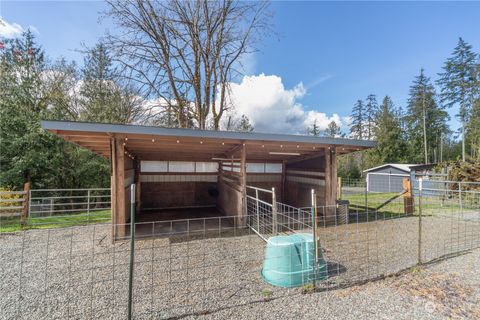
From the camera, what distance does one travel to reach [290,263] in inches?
106

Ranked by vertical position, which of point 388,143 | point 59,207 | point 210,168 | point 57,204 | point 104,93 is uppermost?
point 104,93

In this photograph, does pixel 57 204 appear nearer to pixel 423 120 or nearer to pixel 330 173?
pixel 330 173

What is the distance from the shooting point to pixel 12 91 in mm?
9125

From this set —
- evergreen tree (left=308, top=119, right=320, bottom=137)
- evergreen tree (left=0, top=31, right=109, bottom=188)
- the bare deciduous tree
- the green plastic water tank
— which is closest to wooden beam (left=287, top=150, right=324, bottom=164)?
the green plastic water tank

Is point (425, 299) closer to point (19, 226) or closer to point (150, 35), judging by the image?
point (19, 226)

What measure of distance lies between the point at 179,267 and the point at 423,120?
99.1ft

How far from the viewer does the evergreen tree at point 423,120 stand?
23516 millimetres

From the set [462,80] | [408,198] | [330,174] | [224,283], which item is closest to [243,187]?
[330,174]

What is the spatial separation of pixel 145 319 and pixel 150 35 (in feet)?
37.6

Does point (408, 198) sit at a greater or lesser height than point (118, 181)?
lesser

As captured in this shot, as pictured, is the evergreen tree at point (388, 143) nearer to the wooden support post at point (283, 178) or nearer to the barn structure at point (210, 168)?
the wooden support post at point (283, 178)

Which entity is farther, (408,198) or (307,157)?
(307,157)

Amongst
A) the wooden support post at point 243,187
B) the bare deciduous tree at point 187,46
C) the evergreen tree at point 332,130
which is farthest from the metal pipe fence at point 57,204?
the evergreen tree at point 332,130

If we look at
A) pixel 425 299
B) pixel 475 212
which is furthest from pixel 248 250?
pixel 475 212
